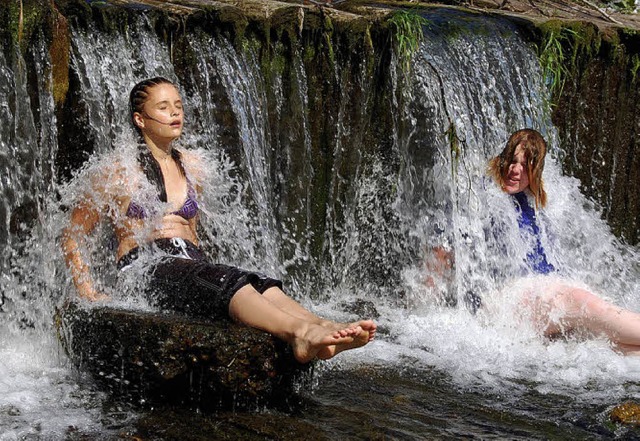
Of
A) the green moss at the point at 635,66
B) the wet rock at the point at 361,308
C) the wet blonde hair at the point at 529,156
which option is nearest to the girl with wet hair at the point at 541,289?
the wet blonde hair at the point at 529,156

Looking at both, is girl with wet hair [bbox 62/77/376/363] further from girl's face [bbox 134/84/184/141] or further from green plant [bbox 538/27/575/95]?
green plant [bbox 538/27/575/95]

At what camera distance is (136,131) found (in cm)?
532

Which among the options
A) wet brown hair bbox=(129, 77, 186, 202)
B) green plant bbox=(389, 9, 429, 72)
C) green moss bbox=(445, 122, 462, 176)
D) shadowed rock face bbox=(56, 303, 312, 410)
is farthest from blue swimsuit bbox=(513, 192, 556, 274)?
wet brown hair bbox=(129, 77, 186, 202)

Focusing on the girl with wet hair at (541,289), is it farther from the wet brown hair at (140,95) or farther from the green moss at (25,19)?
the green moss at (25,19)

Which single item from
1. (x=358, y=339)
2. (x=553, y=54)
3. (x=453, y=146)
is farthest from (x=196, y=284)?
(x=553, y=54)

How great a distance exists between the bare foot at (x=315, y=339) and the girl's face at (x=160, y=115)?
1.50 m

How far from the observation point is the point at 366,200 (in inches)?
290

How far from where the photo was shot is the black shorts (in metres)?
4.59

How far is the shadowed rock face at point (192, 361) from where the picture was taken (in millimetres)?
4320

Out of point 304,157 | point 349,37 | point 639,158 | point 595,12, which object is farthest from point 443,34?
point 595,12

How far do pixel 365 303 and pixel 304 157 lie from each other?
3.64ft

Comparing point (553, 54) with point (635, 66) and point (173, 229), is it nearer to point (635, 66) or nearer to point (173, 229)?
point (635, 66)

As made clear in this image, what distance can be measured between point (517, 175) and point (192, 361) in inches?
109

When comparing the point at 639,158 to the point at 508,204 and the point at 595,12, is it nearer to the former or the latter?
the point at 595,12
